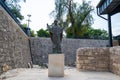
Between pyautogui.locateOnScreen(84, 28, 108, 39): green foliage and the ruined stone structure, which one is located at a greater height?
pyautogui.locateOnScreen(84, 28, 108, 39): green foliage

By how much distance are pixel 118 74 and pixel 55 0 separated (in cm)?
1893

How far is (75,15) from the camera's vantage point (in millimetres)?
25391

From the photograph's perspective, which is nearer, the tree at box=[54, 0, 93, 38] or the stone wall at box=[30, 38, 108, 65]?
the stone wall at box=[30, 38, 108, 65]

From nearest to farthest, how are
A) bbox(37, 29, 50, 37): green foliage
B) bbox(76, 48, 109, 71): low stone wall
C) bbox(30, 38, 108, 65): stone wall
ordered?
bbox(76, 48, 109, 71): low stone wall < bbox(30, 38, 108, 65): stone wall < bbox(37, 29, 50, 37): green foliage

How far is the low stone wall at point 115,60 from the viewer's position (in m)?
6.94

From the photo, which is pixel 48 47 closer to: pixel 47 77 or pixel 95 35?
pixel 47 77

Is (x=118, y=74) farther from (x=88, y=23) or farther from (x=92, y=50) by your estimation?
(x=88, y=23)

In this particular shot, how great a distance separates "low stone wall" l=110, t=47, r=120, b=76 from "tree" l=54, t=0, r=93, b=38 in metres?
17.0

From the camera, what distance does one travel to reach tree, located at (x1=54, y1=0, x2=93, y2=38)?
81.8 ft

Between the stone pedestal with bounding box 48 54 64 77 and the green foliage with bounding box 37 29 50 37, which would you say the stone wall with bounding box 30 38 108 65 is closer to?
the stone pedestal with bounding box 48 54 64 77

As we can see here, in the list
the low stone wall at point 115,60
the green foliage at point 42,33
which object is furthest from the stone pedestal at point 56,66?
the green foliage at point 42,33

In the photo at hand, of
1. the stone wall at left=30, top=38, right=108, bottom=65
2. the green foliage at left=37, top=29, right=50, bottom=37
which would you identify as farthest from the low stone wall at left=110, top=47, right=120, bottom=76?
the green foliage at left=37, top=29, right=50, bottom=37

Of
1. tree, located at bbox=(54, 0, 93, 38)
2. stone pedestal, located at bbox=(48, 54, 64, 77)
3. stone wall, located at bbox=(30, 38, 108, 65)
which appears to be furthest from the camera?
tree, located at bbox=(54, 0, 93, 38)

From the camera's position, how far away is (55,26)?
23.9 ft
